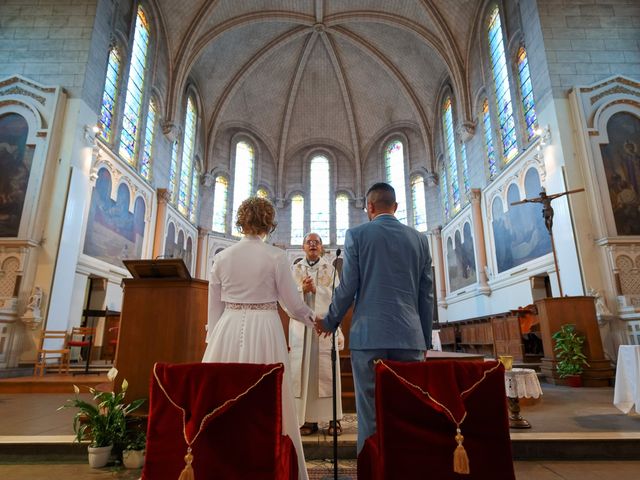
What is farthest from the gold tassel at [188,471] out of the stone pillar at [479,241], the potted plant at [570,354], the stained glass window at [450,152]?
the stained glass window at [450,152]

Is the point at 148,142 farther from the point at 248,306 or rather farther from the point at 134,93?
the point at 248,306

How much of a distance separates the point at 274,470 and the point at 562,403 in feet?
15.9

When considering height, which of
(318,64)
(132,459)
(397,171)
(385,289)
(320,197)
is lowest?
(132,459)

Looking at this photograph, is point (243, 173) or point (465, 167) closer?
point (465, 167)

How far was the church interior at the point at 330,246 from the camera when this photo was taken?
488cm

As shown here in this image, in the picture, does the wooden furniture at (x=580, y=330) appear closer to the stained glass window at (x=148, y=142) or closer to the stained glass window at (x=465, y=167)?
the stained glass window at (x=465, y=167)

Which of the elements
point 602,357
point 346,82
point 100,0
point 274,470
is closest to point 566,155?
point 602,357

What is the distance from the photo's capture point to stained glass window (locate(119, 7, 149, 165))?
11.6m

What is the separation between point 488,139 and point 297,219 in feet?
35.2

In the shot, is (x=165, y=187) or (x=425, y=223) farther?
(x=425, y=223)

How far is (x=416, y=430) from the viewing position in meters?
1.68

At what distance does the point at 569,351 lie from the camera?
6809 millimetres

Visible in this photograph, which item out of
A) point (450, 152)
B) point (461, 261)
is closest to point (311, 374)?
point (461, 261)

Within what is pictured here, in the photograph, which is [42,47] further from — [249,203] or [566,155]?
[566,155]
